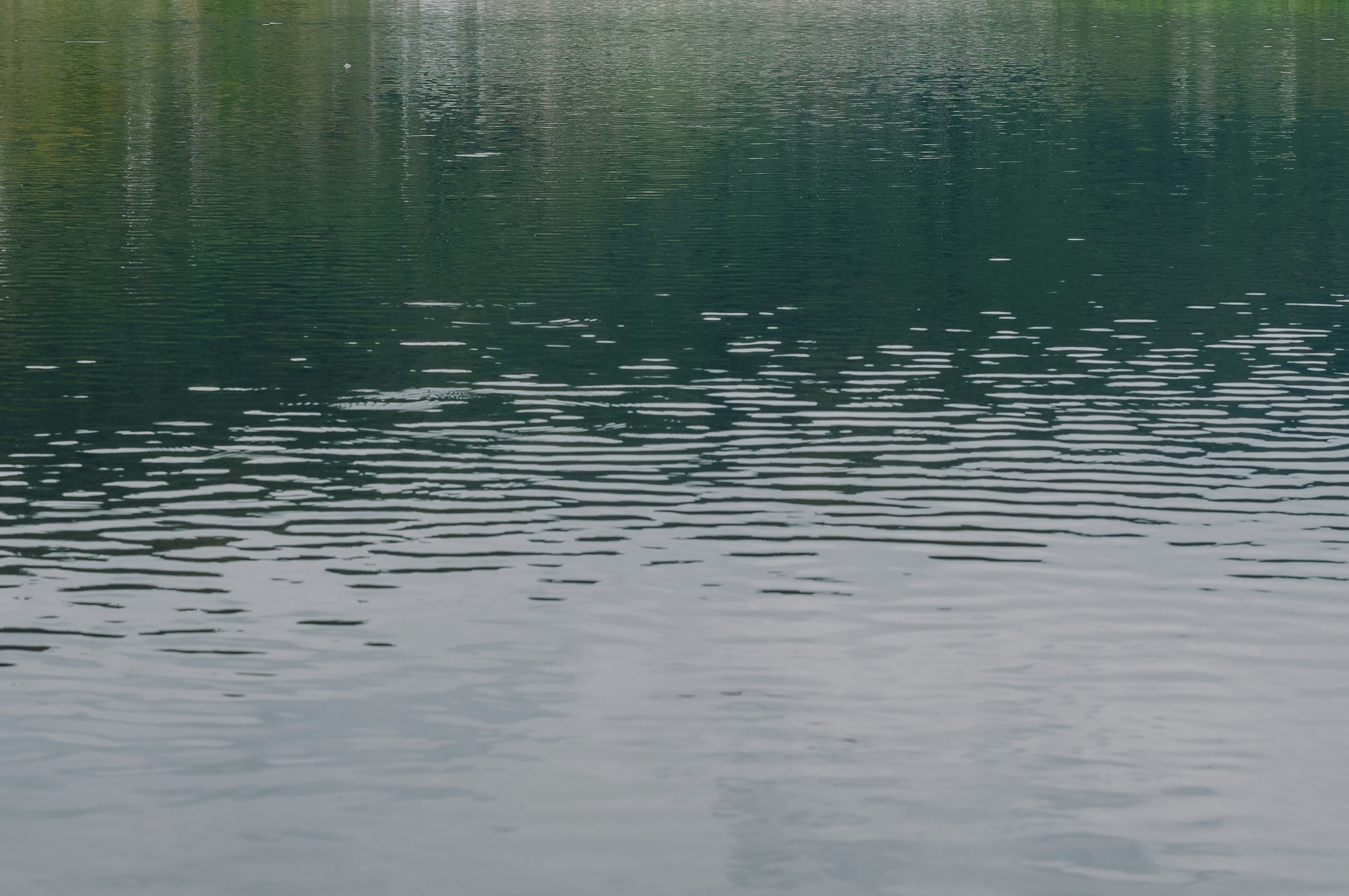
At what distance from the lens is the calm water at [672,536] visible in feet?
61.4

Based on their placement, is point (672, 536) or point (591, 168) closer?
point (672, 536)

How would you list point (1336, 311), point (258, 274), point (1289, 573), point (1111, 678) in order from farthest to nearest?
point (258, 274) < point (1336, 311) < point (1289, 573) < point (1111, 678)

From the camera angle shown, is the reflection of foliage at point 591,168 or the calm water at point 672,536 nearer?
the calm water at point 672,536

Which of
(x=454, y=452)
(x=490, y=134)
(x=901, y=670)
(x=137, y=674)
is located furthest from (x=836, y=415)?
(x=490, y=134)

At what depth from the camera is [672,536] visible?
92.2 ft

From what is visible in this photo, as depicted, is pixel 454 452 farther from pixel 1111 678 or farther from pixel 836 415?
pixel 1111 678

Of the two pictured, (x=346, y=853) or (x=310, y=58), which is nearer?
(x=346, y=853)

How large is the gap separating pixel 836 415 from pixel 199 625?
49.4ft

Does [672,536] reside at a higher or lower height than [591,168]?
lower

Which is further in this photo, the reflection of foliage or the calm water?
the reflection of foliage

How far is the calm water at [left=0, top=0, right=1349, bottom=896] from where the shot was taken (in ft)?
61.4

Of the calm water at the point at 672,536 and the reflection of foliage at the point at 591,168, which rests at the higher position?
the reflection of foliage at the point at 591,168

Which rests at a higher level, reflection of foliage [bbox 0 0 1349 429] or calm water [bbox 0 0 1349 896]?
reflection of foliage [bbox 0 0 1349 429]

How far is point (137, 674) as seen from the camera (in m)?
22.7
